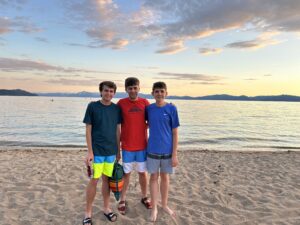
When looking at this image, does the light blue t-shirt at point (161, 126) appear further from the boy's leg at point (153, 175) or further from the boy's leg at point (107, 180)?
the boy's leg at point (107, 180)

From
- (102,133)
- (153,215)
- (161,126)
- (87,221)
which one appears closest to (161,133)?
(161,126)

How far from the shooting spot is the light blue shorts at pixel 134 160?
4.64 m

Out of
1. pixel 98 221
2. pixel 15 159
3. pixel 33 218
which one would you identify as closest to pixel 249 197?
pixel 98 221

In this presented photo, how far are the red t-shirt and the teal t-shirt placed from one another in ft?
0.79

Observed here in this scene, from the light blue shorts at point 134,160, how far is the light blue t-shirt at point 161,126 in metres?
0.19

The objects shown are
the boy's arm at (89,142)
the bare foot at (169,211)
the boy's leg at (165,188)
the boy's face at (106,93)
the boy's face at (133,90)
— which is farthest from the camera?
the bare foot at (169,211)

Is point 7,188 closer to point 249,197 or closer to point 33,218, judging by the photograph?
point 33,218

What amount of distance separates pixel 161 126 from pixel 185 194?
247 centimetres

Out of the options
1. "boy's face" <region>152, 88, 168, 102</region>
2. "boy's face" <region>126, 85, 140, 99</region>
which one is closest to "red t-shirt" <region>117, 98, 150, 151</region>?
"boy's face" <region>126, 85, 140, 99</region>

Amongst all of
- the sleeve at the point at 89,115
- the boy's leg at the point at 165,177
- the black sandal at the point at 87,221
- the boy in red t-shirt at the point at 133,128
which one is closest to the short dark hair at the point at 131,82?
the boy in red t-shirt at the point at 133,128

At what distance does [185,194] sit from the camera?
6230 mm

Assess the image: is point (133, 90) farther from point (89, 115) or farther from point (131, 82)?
point (89, 115)

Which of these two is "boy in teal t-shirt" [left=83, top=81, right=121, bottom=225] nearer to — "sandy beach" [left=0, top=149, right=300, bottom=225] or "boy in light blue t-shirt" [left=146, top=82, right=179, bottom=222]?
"boy in light blue t-shirt" [left=146, top=82, right=179, bottom=222]

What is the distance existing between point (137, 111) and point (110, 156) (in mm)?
874
